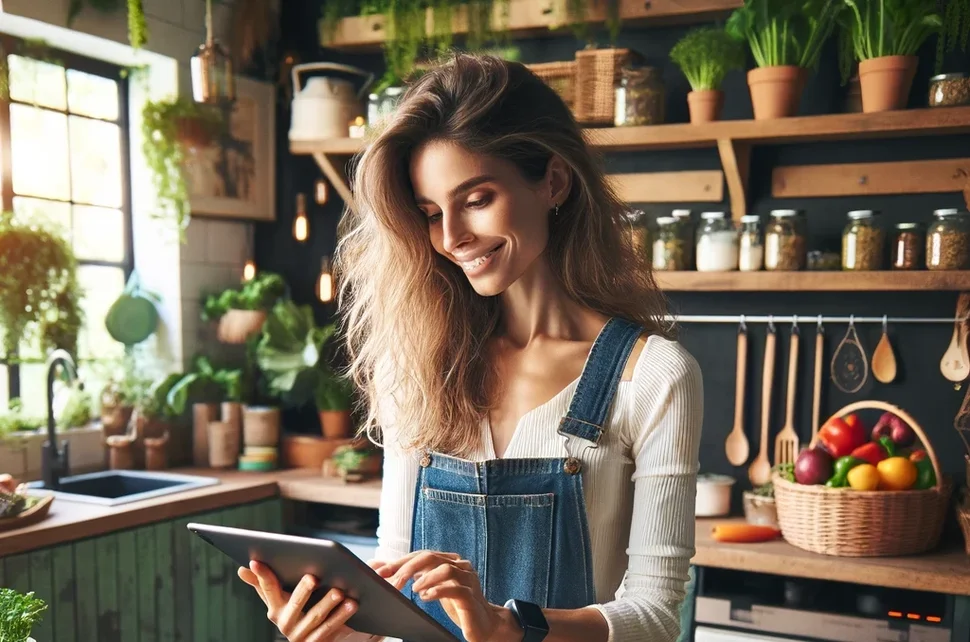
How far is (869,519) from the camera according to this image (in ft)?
7.52

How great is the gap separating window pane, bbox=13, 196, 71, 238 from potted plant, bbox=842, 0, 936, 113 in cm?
234

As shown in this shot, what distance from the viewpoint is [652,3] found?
2891 mm

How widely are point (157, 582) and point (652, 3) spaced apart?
221 cm

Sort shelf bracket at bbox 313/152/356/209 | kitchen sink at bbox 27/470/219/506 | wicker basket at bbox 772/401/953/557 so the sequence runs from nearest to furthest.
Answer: wicker basket at bbox 772/401/953/557 < kitchen sink at bbox 27/470/219/506 < shelf bracket at bbox 313/152/356/209

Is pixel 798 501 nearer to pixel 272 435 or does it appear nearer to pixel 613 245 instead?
pixel 613 245

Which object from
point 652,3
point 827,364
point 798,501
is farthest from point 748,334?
point 652,3

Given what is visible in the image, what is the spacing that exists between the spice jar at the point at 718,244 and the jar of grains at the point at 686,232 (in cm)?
7

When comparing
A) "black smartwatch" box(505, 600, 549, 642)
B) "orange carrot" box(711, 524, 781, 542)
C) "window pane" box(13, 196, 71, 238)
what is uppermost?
"window pane" box(13, 196, 71, 238)

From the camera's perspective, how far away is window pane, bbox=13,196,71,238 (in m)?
2.82

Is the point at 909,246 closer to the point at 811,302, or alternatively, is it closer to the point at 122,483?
the point at 811,302

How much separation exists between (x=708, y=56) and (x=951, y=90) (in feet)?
2.11

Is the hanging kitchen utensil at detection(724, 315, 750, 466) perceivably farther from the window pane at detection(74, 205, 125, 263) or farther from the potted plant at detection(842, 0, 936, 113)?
the window pane at detection(74, 205, 125, 263)

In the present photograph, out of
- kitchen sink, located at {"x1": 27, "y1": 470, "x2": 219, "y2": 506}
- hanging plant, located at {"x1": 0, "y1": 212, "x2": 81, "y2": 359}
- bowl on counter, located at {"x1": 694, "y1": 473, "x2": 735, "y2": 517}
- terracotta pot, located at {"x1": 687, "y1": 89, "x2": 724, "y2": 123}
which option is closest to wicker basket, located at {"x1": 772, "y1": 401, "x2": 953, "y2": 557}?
bowl on counter, located at {"x1": 694, "y1": 473, "x2": 735, "y2": 517}

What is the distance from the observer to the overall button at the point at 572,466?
1308 mm
